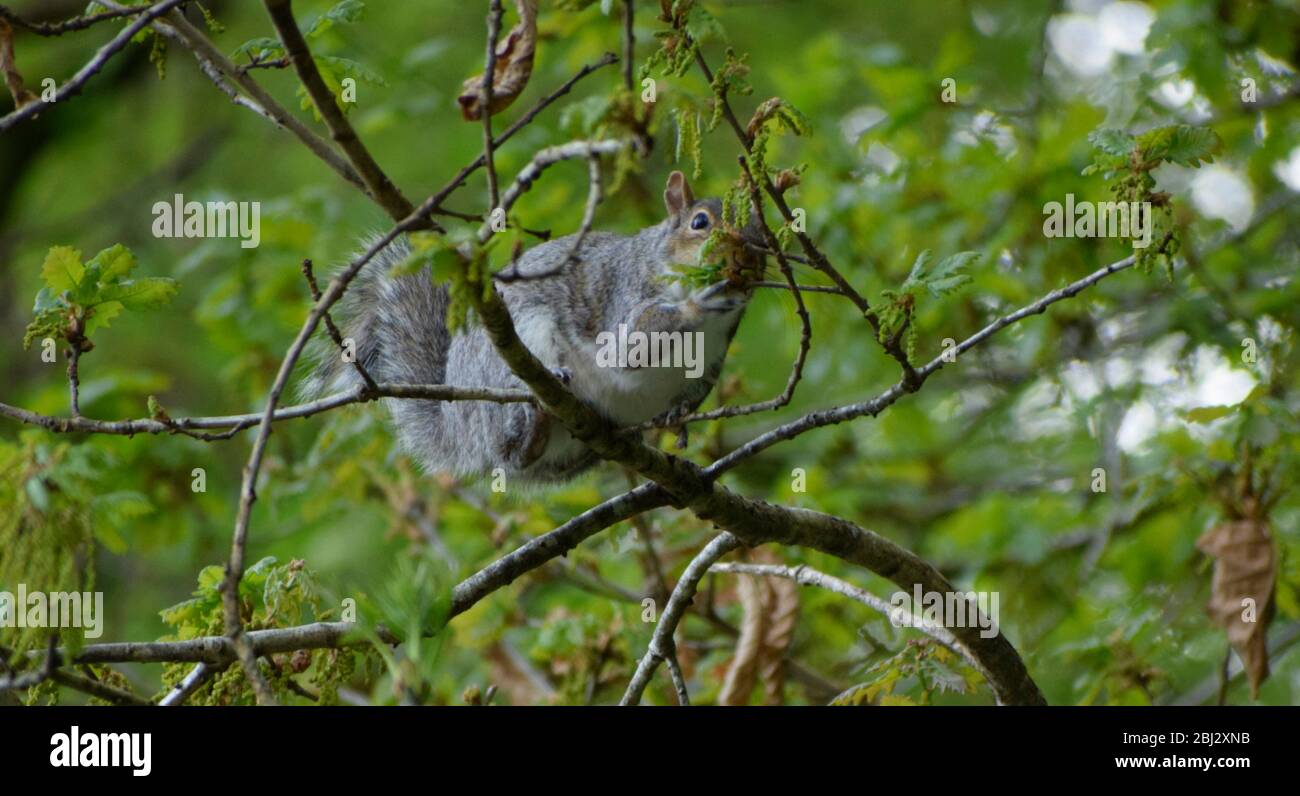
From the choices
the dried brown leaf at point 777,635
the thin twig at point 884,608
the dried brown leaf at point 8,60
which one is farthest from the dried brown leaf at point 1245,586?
the dried brown leaf at point 8,60

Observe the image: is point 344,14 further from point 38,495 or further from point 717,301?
point 717,301

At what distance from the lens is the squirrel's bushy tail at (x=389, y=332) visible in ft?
10.4

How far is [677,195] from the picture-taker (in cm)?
296

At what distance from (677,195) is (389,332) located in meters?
0.77

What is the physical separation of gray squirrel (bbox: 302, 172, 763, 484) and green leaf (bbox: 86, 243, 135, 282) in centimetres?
78

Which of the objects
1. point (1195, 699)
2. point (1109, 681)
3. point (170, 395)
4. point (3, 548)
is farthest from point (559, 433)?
point (170, 395)

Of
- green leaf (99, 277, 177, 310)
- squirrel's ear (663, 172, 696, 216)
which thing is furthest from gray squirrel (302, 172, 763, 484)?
green leaf (99, 277, 177, 310)

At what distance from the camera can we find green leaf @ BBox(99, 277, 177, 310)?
195cm

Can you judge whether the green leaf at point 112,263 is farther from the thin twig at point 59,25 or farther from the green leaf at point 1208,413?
the green leaf at point 1208,413

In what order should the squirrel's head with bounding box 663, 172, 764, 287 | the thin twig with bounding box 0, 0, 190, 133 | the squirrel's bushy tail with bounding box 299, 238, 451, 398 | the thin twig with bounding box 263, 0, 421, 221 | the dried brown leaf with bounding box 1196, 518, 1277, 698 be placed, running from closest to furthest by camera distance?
the thin twig with bounding box 263, 0, 421, 221 → the thin twig with bounding box 0, 0, 190, 133 → the dried brown leaf with bounding box 1196, 518, 1277, 698 → the squirrel's head with bounding box 663, 172, 764, 287 → the squirrel's bushy tail with bounding box 299, 238, 451, 398

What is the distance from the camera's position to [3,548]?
58.1 inches

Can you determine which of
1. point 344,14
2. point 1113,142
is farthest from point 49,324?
point 1113,142

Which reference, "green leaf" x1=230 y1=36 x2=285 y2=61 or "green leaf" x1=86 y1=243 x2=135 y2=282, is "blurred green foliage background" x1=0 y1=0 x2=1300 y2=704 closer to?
"green leaf" x1=86 y1=243 x2=135 y2=282

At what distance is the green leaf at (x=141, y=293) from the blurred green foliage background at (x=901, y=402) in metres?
0.28
